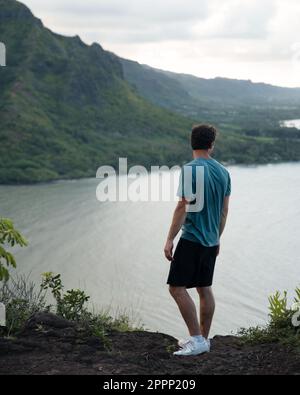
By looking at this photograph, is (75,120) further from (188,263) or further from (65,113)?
(188,263)

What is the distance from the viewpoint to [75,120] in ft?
277

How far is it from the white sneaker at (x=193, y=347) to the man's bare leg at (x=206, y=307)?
182 millimetres

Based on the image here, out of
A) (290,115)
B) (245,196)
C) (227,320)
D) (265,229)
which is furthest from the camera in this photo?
(290,115)

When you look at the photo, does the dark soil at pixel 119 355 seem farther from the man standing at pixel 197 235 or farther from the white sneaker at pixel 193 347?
the man standing at pixel 197 235

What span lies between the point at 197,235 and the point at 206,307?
0.58 meters

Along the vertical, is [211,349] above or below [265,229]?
above

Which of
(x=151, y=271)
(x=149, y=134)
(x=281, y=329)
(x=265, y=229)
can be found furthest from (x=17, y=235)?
(x=149, y=134)

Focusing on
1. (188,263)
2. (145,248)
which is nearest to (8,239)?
(188,263)

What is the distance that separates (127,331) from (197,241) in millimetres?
1162

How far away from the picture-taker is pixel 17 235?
4.34m

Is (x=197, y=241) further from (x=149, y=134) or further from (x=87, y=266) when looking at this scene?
(x=149, y=134)

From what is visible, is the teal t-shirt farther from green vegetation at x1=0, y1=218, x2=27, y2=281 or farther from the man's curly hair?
green vegetation at x1=0, y1=218, x2=27, y2=281
